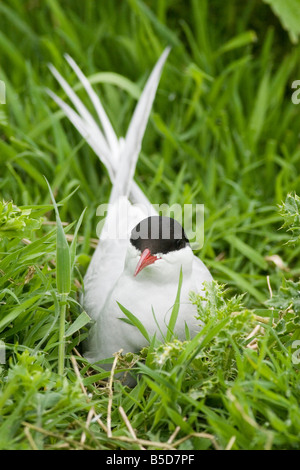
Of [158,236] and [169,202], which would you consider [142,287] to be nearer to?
[158,236]

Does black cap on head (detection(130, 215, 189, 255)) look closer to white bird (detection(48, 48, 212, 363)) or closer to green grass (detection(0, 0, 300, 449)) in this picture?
white bird (detection(48, 48, 212, 363))

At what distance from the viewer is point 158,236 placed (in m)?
2.27

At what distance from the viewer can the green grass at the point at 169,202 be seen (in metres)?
1.95

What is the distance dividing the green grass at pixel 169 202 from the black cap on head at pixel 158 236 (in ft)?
0.74

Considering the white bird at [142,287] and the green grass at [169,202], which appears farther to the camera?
the white bird at [142,287]

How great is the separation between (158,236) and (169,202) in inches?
40.6

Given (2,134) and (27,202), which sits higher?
(2,134)

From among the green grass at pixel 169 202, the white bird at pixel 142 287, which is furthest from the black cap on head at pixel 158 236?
the green grass at pixel 169 202

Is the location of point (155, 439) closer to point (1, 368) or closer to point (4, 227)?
point (1, 368)

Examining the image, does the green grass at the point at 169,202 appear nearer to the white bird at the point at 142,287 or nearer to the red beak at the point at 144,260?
the white bird at the point at 142,287

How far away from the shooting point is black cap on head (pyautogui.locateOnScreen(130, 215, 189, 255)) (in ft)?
7.42
